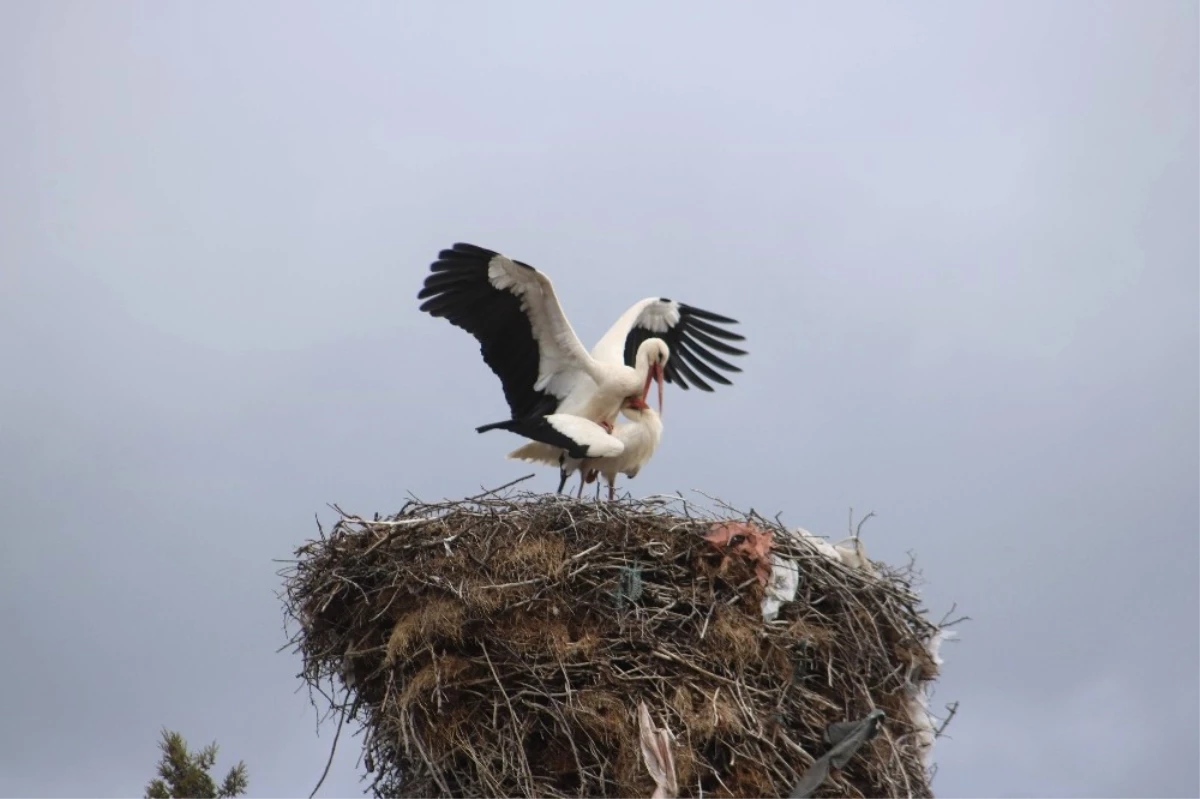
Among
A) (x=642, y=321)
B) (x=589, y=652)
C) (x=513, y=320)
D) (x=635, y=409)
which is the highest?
(x=642, y=321)

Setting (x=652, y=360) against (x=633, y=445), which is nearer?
(x=633, y=445)

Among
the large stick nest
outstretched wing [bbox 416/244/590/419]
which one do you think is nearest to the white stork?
outstretched wing [bbox 416/244/590/419]

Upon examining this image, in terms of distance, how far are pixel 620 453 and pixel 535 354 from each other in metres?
0.85

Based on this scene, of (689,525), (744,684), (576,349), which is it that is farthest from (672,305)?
(744,684)

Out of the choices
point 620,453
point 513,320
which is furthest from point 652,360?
point 513,320

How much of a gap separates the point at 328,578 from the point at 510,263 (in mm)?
2195

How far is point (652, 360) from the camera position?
30.1 feet

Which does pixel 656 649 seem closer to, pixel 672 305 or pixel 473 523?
pixel 473 523

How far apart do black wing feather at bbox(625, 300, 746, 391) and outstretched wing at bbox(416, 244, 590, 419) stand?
1.32 meters

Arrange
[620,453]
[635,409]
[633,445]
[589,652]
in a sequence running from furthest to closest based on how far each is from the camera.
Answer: [635,409], [633,445], [620,453], [589,652]

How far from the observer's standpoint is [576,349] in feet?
29.3

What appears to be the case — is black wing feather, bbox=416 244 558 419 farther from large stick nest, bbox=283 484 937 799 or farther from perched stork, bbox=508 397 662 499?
large stick nest, bbox=283 484 937 799

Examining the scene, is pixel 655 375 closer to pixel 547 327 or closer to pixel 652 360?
pixel 652 360

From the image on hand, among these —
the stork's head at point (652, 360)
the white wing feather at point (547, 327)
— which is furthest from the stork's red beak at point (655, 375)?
the white wing feather at point (547, 327)
